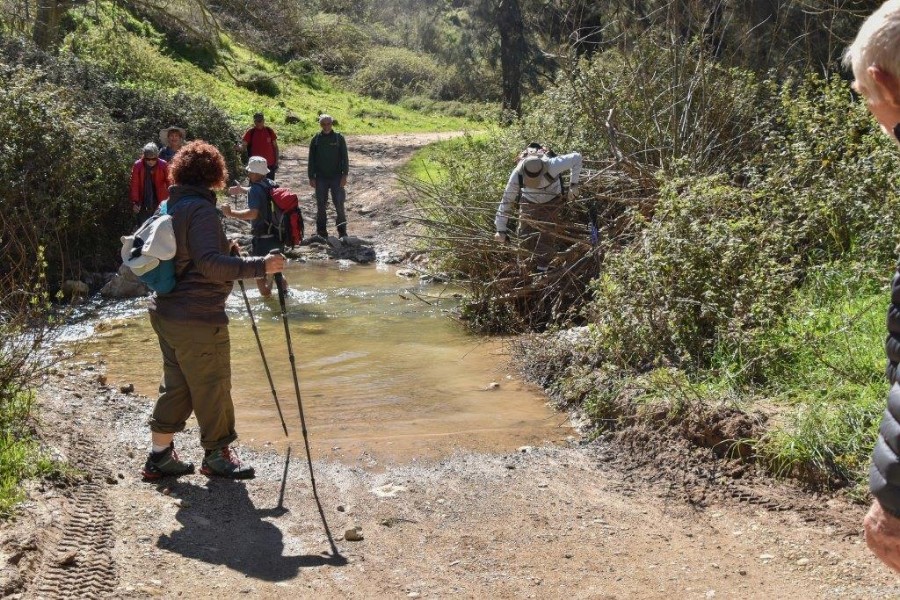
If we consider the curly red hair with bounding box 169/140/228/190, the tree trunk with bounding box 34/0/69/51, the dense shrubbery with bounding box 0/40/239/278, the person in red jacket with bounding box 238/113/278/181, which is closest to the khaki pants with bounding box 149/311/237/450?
the curly red hair with bounding box 169/140/228/190

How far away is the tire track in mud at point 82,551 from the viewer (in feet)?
13.9

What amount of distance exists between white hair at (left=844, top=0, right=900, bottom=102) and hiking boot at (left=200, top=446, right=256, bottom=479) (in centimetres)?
451

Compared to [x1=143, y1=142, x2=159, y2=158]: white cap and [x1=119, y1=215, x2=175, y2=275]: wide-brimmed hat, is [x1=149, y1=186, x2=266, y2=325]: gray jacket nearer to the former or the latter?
[x1=119, y1=215, x2=175, y2=275]: wide-brimmed hat

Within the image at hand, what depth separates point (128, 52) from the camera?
24.4 metres

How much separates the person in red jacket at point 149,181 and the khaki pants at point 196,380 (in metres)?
7.45

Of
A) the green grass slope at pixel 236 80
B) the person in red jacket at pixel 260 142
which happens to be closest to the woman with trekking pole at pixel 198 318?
the person in red jacket at pixel 260 142

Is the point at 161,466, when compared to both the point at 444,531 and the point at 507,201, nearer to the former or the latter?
the point at 444,531

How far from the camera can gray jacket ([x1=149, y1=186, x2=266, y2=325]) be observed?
212 inches

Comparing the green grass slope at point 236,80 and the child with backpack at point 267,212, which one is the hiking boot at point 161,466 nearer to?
the child with backpack at point 267,212

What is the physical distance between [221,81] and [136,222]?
61.2 ft

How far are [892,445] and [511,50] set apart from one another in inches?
1074

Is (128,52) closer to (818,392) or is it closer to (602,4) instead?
(602,4)

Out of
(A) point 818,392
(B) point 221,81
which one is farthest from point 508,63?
(A) point 818,392

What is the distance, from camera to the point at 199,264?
5.42 meters
